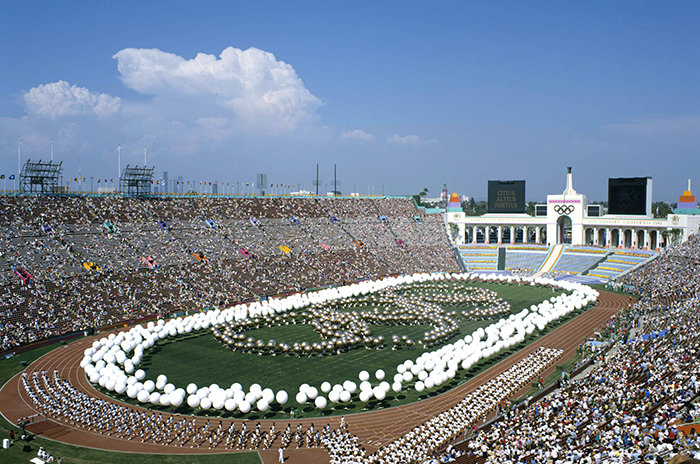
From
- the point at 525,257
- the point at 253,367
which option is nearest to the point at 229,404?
the point at 253,367

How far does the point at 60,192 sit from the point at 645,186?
82.9 m

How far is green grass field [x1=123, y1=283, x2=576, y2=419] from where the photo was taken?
32.0 metres

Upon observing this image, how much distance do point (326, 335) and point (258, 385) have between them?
48.1 ft

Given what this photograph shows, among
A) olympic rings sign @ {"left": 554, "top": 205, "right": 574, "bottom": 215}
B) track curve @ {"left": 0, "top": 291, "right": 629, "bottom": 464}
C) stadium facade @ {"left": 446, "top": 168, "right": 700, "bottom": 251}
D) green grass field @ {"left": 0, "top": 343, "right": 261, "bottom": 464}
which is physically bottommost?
green grass field @ {"left": 0, "top": 343, "right": 261, "bottom": 464}

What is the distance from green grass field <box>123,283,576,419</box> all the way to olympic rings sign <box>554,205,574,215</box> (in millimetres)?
48268

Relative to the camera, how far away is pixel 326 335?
145ft

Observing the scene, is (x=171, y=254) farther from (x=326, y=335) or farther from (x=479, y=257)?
(x=479, y=257)

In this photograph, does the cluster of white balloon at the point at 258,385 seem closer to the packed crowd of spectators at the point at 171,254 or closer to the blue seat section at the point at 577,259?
the packed crowd of spectators at the point at 171,254

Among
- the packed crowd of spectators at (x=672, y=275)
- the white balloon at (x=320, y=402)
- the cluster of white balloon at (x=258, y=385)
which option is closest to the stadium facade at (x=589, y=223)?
the packed crowd of spectators at (x=672, y=275)

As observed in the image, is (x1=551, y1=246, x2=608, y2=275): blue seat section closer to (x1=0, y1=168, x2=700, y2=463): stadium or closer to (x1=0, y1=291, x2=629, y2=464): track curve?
(x1=0, y1=168, x2=700, y2=463): stadium

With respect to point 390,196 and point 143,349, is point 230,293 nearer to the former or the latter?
point 143,349

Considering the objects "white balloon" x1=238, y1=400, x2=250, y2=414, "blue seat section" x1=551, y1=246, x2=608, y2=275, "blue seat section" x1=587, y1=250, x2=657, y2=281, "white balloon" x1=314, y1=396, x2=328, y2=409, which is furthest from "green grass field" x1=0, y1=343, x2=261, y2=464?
"blue seat section" x1=551, y1=246, x2=608, y2=275

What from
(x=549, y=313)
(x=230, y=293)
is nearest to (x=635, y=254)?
(x=549, y=313)

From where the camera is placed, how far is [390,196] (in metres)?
106
